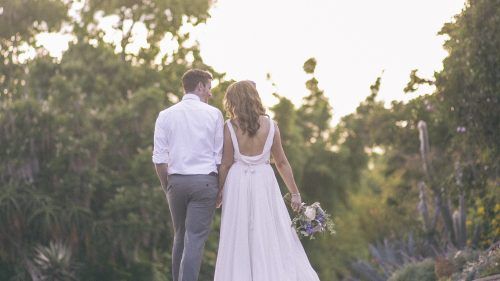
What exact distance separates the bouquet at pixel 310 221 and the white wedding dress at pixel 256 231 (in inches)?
2.8

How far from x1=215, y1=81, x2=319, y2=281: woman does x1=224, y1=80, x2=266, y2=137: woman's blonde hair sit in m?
0.08

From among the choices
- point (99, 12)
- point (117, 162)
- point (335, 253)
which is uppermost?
point (99, 12)

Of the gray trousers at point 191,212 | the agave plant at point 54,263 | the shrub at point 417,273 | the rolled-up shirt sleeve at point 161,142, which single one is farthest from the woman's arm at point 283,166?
the agave plant at point 54,263

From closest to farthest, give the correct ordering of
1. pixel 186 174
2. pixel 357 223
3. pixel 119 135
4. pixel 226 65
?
pixel 186 174 → pixel 119 135 → pixel 226 65 → pixel 357 223

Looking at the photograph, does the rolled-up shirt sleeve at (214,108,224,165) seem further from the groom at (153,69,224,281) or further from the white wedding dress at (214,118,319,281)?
the white wedding dress at (214,118,319,281)

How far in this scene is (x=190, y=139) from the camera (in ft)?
26.8

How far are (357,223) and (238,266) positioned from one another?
31.4m

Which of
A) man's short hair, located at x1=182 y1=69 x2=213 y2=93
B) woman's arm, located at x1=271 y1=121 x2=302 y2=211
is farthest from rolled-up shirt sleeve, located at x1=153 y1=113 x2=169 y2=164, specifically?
woman's arm, located at x1=271 y1=121 x2=302 y2=211

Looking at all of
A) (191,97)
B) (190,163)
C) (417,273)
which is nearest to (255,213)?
(190,163)

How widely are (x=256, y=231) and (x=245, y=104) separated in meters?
1.05

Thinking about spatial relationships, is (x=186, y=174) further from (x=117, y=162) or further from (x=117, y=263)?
(x=117, y=162)

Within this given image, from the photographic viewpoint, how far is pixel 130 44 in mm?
29234

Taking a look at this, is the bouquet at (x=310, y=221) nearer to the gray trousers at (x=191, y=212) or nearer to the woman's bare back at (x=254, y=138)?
the woman's bare back at (x=254, y=138)

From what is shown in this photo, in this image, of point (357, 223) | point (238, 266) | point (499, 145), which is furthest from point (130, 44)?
→ point (238, 266)
